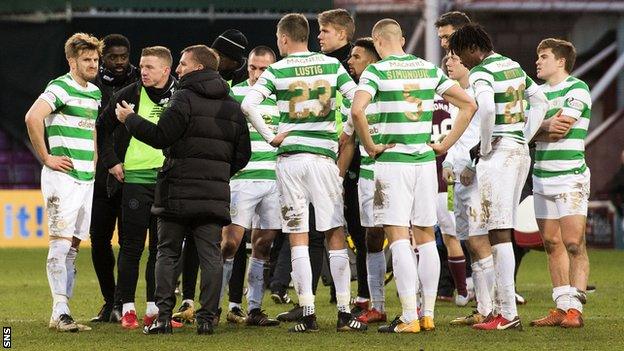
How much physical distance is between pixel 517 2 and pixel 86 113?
14.3 m

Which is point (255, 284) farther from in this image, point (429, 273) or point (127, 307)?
point (429, 273)

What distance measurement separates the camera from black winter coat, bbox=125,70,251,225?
8.77 metres

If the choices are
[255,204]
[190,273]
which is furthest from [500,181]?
[190,273]

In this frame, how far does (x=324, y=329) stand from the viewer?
930 centimetres

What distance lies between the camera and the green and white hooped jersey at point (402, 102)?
8891 mm

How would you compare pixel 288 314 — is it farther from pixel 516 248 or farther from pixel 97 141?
Answer: pixel 516 248

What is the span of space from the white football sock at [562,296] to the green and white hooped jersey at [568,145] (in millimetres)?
783

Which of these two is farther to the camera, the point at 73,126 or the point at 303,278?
the point at 73,126

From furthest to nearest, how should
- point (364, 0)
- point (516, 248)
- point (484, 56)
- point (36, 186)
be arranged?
point (364, 0) < point (36, 186) < point (516, 248) < point (484, 56)

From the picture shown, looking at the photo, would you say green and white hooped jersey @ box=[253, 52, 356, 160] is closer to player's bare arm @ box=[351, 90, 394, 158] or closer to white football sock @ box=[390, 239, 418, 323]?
player's bare arm @ box=[351, 90, 394, 158]

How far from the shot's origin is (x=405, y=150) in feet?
29.2

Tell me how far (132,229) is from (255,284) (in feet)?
3.33

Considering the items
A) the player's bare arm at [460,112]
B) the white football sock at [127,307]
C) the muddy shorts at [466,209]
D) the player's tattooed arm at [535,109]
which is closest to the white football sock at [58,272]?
the white football sock at [127,307]

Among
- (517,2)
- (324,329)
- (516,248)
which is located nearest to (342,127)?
(324,329)
